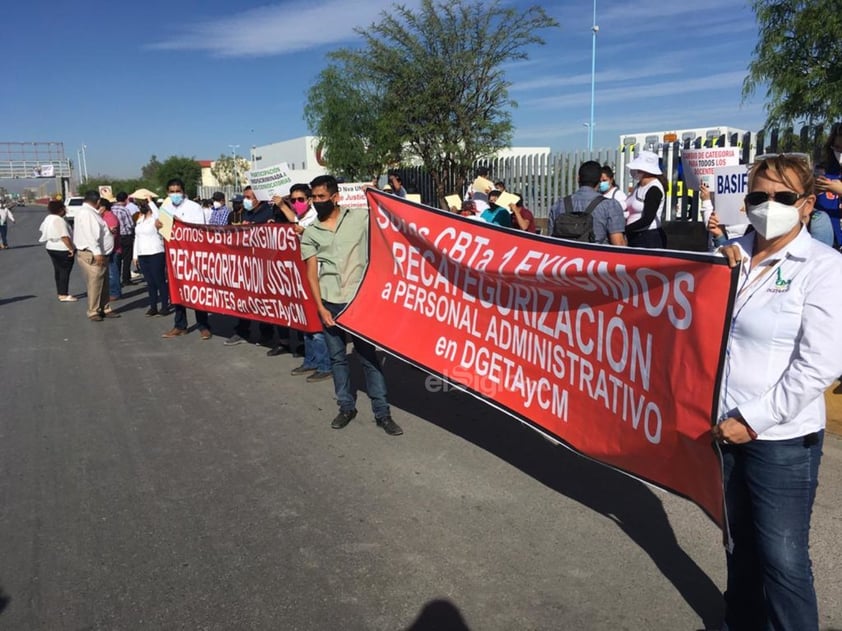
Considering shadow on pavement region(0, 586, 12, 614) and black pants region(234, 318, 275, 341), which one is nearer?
shadow on pavement region(0, 586, 12, 614)

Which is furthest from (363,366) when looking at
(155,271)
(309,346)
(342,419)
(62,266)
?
(62,266)

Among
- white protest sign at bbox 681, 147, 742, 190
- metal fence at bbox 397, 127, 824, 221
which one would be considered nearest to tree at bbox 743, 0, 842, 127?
metal fence at bbox 397, 127, 824, 221

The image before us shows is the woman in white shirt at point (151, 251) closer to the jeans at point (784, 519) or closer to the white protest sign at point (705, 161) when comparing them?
the white protest sign at point (705, 161)

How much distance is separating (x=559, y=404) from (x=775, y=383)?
141 centimetres

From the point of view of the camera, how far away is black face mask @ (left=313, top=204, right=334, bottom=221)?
5230mm

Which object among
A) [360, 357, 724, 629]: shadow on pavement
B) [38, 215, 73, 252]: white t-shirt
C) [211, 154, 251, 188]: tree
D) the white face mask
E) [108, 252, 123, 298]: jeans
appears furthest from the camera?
[211, 154, 251, 188]: tree

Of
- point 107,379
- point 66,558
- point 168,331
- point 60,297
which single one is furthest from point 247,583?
point 60,297

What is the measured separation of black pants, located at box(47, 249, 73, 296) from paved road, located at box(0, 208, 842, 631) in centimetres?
761

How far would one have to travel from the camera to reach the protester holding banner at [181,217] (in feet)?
30.7

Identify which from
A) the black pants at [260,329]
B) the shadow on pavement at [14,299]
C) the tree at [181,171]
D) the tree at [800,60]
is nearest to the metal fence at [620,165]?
the tree at [800,60]

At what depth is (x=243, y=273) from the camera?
8023 millimetres

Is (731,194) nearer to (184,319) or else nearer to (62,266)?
(184,319)

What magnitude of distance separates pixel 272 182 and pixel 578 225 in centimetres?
408

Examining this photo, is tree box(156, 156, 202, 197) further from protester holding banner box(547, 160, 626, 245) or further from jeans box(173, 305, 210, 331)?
protester holding banner box(547, 160, 626, 245)
